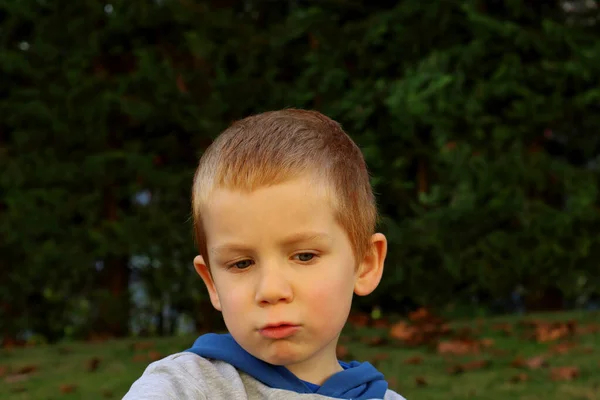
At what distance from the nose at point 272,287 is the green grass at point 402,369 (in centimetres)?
268

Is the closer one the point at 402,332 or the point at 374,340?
the point at 374,340

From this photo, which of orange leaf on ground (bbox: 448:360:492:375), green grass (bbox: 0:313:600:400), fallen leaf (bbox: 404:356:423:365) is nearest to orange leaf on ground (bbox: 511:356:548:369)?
green grass (bbox: 0:313:600:400)

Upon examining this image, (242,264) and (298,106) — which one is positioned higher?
(298,106)

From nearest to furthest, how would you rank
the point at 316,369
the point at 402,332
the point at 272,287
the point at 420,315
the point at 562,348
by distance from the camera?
the point at 272,287
the point at 316,369
the point at 562,348
the point at 402,332
the point at 420,315

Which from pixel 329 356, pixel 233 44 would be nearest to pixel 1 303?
pixel 233 44

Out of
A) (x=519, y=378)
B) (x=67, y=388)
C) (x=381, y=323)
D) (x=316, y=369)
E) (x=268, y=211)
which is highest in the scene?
(x=268, y=211)

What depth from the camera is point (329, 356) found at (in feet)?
6.17

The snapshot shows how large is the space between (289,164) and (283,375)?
48cm

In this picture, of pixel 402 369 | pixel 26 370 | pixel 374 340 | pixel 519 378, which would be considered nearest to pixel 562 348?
pixel 519 378

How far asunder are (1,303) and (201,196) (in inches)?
216

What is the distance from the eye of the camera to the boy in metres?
1.62

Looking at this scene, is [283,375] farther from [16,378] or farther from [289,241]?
[16,378]

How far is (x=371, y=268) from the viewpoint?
1929mm

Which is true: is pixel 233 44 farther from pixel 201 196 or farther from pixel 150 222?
pixel 201 196
